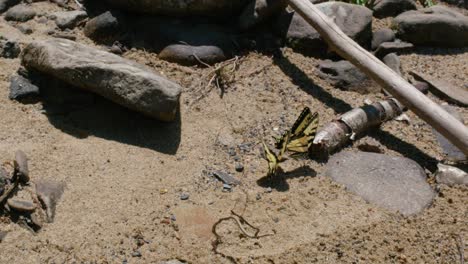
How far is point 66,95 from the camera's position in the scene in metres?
4.62

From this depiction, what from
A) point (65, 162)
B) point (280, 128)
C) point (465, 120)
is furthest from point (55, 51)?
point (465, 120)

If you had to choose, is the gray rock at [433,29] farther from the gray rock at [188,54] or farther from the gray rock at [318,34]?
the gray rock at [188,54]

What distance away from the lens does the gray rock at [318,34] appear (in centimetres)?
581

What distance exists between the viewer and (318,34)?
228 inches

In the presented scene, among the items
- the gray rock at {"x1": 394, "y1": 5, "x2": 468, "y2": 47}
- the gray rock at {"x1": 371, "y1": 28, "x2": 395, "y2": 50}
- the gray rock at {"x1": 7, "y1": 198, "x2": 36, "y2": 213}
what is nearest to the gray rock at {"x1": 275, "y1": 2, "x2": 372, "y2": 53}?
the gray rock at {"x1": 371, "y1": 28, "x2": 395, "y2": 50}

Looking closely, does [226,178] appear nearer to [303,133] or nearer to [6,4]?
[303,133]

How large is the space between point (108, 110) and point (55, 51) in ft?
1.94

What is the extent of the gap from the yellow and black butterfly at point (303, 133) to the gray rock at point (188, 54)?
4.08ft

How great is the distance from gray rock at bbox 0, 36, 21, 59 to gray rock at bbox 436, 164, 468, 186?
11.6 ft

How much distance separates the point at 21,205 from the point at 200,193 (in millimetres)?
1171

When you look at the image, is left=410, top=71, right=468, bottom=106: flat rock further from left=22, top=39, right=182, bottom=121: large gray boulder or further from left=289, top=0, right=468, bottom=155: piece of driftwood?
left=22, top=39, right=182, bottom=121: large gray boulder

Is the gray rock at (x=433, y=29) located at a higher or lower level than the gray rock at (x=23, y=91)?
higher

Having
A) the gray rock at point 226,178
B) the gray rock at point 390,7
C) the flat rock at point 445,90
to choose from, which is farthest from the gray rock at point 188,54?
the gray rock at point 390,7

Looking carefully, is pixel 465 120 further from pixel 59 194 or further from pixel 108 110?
pixel 59 194
